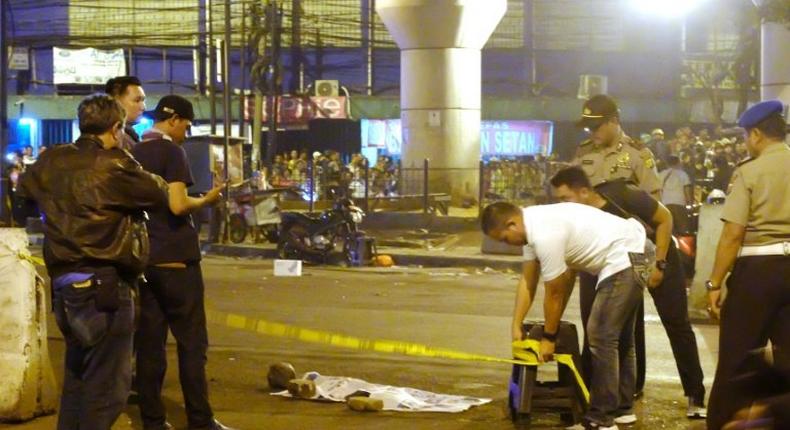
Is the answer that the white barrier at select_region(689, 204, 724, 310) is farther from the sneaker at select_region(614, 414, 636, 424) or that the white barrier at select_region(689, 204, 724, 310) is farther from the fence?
the fence

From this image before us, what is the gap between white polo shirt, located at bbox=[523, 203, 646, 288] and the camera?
296 inches

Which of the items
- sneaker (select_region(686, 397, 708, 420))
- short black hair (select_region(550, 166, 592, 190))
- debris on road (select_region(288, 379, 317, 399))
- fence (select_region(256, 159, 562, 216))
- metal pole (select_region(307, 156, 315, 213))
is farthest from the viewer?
fence (select_region(256, 159, 562, 216))

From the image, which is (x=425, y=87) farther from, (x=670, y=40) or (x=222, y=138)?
(x=670, y=40)

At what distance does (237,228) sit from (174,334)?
55.9 ft

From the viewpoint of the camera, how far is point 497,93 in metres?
48.0

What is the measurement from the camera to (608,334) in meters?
8.01

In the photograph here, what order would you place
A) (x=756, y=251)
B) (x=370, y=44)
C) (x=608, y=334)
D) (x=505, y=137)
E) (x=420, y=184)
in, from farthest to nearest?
(x=370, y=44)
(x=505, y=137)
(x=420, y=184)
(x=608, y=334)
(x=756, y=251)

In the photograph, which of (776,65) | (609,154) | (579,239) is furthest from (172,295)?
(776,65)

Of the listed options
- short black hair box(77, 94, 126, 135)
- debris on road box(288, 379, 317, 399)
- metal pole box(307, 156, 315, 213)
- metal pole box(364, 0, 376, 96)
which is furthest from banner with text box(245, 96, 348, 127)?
short black hair box(77, 94, 126, 135)

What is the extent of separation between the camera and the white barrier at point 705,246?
14.0m

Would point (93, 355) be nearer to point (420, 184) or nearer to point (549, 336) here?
point (549, 336)

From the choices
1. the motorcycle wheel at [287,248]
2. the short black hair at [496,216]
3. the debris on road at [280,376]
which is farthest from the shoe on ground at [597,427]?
the motorcycle wheel at [287,248]

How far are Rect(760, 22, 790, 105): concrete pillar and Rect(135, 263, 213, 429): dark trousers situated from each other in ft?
59.1

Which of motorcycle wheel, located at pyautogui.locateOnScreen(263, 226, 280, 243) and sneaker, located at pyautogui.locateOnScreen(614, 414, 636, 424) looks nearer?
sneaker, located at pyautogui.locateOnScreen(614, 414, 636, 424)
